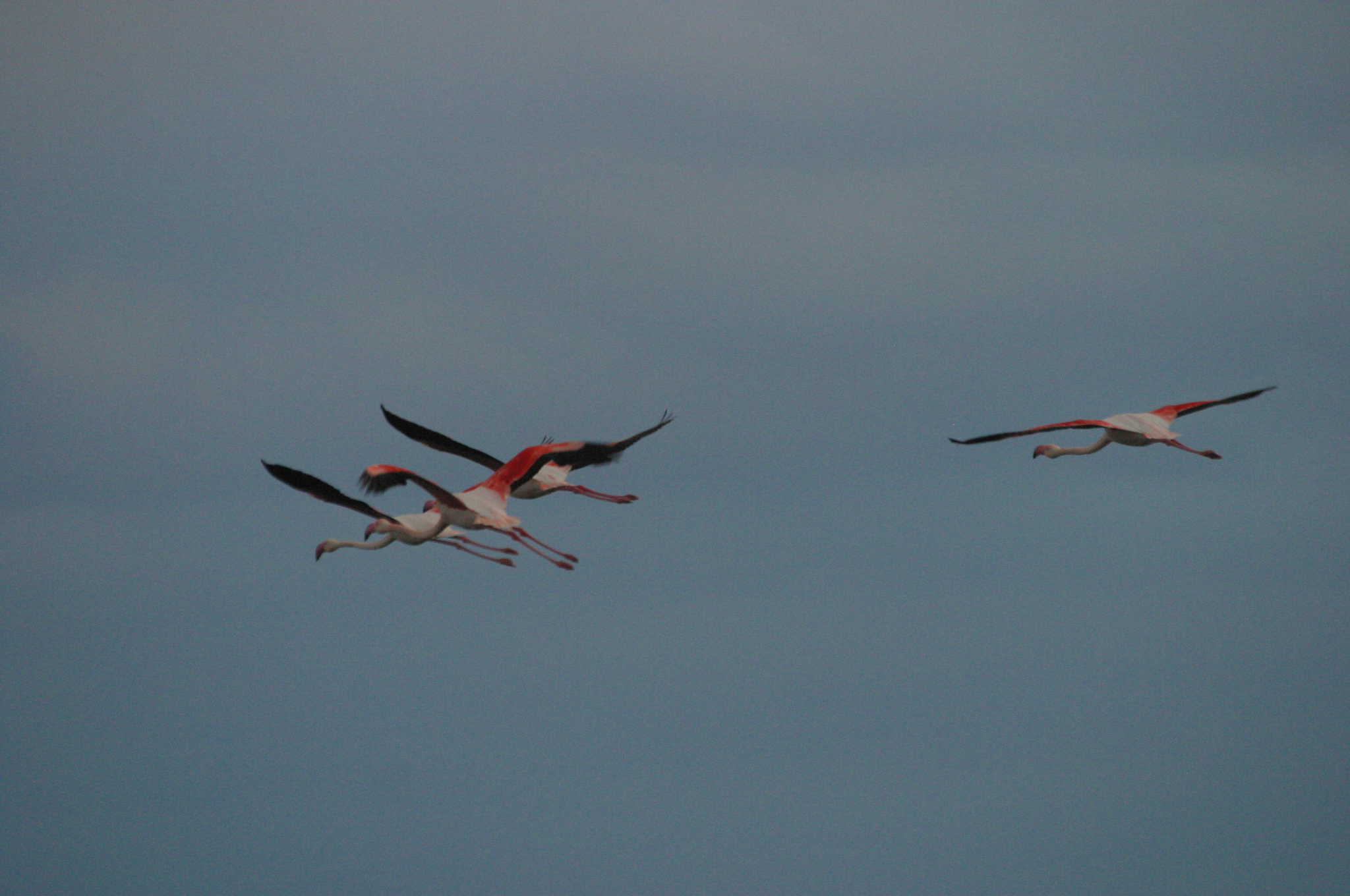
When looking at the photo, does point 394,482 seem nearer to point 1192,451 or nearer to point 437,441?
point 437,441

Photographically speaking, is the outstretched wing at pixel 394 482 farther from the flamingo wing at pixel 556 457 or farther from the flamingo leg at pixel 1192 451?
the flamingo leg at pixel 1192 451

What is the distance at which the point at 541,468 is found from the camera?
1316 inches

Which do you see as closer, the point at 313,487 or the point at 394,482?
the point at 313,487

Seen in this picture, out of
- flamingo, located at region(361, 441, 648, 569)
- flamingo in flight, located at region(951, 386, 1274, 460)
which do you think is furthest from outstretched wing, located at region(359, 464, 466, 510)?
flamingo in flight, located at region(951, 386, 1274, 460)

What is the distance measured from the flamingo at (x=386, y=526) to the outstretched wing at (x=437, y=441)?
3.07 meters

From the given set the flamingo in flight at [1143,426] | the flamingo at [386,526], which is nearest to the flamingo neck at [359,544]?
the flamingo at [386,526]

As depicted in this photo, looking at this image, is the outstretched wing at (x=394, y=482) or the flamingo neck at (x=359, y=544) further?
the flamingo neck at (x=359, y=544)

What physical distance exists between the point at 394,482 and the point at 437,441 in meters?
4.93

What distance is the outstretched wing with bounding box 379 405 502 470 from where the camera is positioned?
122ft

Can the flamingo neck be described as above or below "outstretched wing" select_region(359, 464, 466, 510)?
below

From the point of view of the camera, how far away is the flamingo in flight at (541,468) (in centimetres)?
3394

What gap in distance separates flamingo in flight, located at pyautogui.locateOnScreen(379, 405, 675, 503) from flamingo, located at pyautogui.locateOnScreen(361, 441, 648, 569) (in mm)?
215

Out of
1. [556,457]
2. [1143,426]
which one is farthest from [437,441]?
[1143,426]

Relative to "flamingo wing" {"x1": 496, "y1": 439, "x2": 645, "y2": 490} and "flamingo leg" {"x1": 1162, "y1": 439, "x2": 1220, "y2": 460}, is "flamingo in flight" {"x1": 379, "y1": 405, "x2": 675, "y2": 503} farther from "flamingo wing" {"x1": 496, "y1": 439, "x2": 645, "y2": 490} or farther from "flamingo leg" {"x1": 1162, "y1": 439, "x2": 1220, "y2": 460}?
"flamingo leg" {"x1": 1162, "y1": 439, "x2": 1220, "y2": 460}
